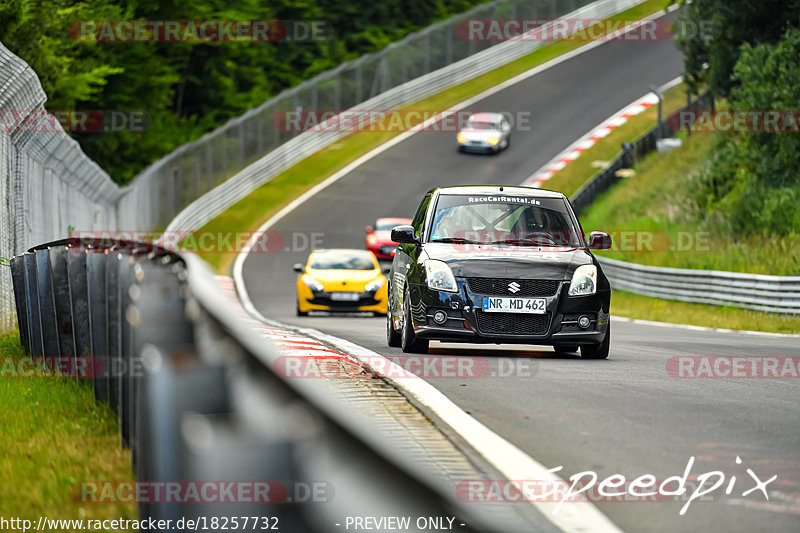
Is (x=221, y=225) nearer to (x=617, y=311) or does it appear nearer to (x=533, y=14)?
→ (x=617, y=311)

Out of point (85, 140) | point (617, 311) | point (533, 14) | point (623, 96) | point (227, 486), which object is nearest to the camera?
point (227, 486)

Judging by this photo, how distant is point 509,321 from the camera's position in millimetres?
11492

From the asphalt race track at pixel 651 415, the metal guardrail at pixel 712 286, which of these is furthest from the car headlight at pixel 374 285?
the metal guardrail at pixel 712 286

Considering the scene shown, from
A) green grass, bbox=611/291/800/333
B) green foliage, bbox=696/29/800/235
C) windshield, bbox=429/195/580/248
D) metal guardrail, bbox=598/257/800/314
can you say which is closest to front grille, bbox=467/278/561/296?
windshield, bbox=429/195/580/248

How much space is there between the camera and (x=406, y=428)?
7.01 meters

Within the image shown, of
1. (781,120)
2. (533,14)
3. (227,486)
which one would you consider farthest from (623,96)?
(227,486)

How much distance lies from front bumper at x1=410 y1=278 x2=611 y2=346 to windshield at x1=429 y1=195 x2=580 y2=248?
1.15 meters

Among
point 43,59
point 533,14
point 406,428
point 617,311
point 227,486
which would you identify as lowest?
point 617,311

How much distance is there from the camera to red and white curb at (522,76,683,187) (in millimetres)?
45219

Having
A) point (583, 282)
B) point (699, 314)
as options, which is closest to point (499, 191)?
point (583, 282)

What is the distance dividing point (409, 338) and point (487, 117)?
123ft

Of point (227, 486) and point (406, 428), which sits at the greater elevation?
point (227, 486)

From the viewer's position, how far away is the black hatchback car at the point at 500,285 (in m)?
11.5

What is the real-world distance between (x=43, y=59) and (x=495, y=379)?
2041cm
